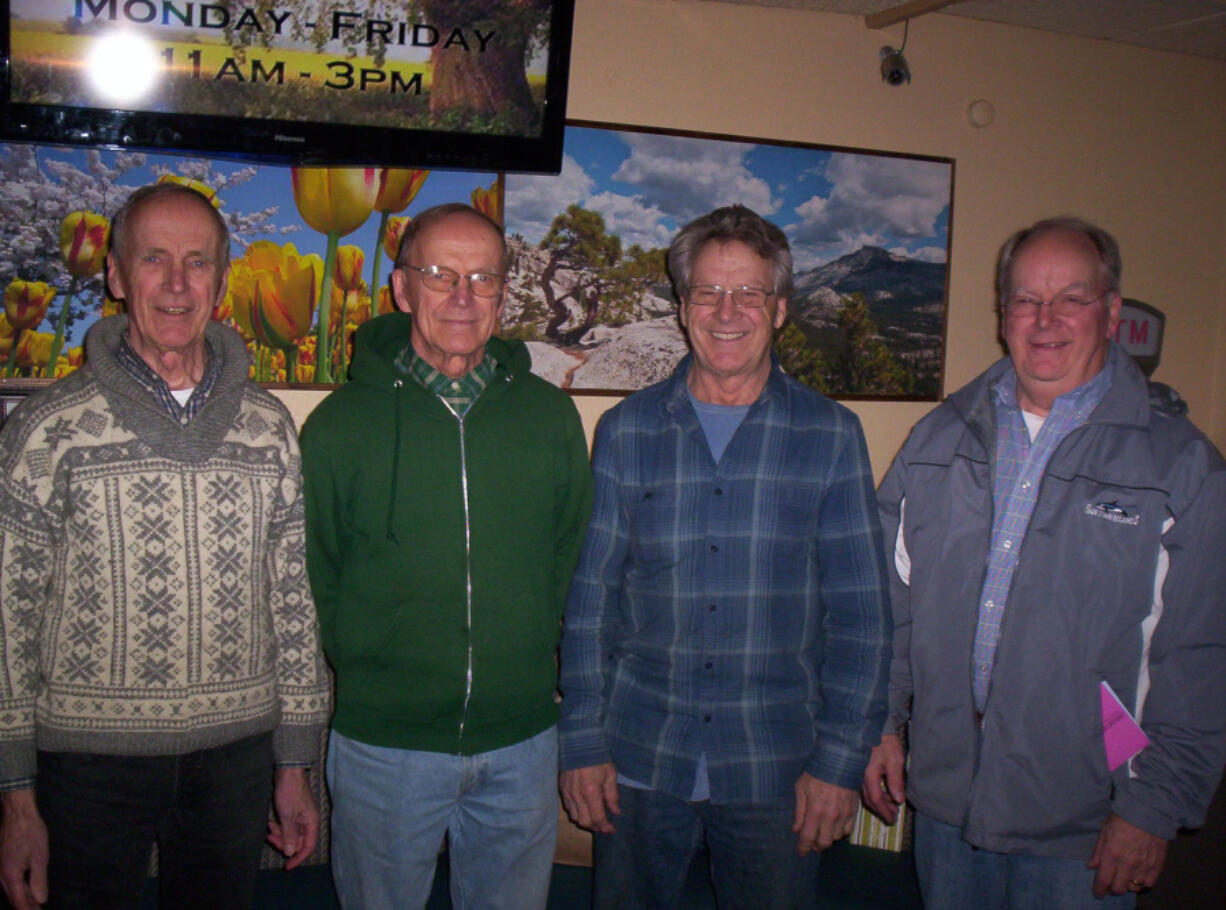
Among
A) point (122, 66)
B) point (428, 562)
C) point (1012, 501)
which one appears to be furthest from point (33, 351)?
point (1012, 501)

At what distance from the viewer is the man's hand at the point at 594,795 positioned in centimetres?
154

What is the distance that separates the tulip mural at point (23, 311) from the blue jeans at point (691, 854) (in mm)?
1793

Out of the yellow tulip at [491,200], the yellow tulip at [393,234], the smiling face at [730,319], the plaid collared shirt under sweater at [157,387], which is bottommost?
the plaid collared shirt under sweater at [157,387]

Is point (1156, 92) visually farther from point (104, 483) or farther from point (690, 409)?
point (104, 483)

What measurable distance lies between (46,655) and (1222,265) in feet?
12.7

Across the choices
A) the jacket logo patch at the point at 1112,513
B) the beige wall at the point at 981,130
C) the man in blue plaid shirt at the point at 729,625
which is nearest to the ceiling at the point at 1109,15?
the beige wall at the point at 981,130

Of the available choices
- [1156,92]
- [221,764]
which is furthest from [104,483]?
[1156,92]

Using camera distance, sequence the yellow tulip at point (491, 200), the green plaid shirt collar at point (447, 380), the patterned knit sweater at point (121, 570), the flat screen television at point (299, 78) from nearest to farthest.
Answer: the patterned knit sweater at point (121, 570)
the green plaid shirt collar at point (447, 380)
the flat screen television at point (299, 78)
the yellow tulip at point (491, 200)

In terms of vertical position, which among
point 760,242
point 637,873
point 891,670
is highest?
point 760,242

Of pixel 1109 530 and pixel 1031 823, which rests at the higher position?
pixel 1109 530

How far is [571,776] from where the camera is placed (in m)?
1.56

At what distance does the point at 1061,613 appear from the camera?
143cm

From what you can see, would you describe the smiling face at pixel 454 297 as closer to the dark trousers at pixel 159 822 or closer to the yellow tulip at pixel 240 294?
the dark trousers at pixel 159 822

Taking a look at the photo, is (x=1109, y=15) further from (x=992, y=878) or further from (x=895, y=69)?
(x=992, y=878)
